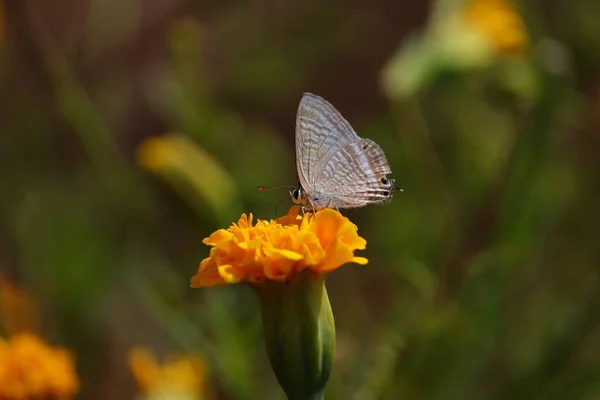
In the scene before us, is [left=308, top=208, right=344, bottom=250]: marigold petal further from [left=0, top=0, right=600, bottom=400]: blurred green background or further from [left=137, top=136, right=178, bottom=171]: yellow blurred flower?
[left=137, top=136, right=178, bottom=171]: yellow blurred flower

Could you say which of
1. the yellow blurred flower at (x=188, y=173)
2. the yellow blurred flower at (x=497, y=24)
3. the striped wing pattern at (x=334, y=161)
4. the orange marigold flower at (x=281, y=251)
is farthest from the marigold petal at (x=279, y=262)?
the yellow blurred flower at (x=497, y=24)

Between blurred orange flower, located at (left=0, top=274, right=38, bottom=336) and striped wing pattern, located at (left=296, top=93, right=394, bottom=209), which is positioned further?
blurred orange flower, located at (left=0, top=274, right=38, bottom=336)

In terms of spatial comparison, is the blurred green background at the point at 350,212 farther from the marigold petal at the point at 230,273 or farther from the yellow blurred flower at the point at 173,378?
the marigold petal at the point at 230,273

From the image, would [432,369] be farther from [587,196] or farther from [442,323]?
[587,196]

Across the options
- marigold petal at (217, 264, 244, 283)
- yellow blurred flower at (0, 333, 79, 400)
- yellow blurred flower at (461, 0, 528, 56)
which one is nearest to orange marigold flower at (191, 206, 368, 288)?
marigold petal at (217, 264, 244, 283)

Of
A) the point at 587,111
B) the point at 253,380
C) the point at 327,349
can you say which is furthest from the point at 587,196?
the point at 327,349

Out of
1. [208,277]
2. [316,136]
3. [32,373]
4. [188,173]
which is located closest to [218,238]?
[208,277]
